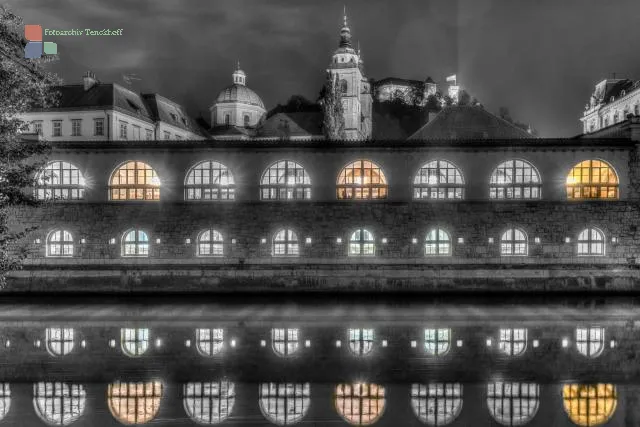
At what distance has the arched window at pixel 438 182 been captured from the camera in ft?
98.2

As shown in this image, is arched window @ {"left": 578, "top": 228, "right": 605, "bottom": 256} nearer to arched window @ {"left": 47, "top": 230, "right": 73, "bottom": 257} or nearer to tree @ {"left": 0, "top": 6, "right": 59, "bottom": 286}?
tree @ {"left": 0, "top": 6, "right": 59, "bottom": 286}

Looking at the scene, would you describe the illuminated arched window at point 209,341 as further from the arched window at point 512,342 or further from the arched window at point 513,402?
the arched window at point 512,342

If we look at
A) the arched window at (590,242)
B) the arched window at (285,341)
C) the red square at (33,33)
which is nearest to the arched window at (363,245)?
the arched window at (590,242)

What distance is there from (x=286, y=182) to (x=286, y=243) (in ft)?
10.2

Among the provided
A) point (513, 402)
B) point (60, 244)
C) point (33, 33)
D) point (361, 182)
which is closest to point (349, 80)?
point (33, 33)

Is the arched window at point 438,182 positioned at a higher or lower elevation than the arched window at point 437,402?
higher

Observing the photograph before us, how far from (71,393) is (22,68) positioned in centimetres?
1015

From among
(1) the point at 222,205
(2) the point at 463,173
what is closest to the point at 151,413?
(1) the point at 222,205

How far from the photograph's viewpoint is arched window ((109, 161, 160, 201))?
30.3m

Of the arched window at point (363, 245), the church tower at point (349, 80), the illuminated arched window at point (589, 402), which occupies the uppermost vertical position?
the church tower at point (349, 80)

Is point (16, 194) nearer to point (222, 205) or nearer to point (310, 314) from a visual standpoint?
point (310, 314)

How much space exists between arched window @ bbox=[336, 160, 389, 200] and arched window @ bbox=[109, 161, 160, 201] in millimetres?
9478

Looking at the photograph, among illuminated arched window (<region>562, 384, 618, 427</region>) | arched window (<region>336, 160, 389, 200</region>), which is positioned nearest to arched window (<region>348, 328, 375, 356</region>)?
illuminated arched window (<region>562, 384, 618, 427</region>)

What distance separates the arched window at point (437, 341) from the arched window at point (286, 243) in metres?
11.6
